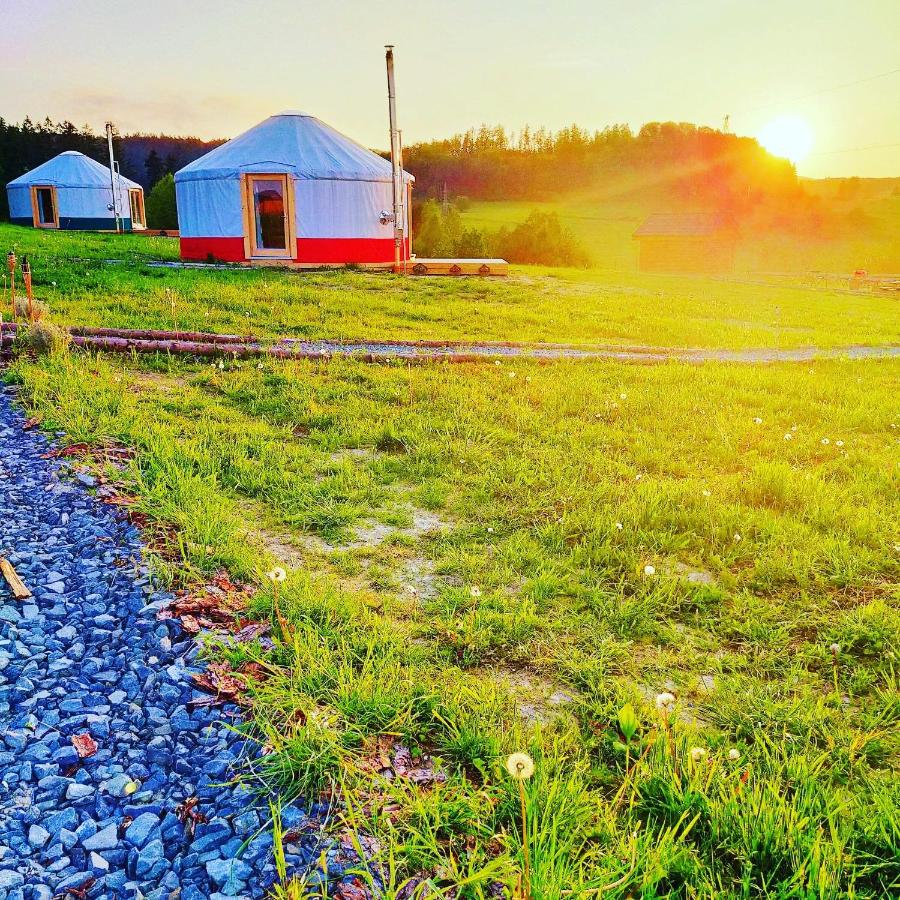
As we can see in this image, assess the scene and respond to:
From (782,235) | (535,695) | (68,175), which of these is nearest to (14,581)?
(535,695)

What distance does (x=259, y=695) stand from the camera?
1.78 metres

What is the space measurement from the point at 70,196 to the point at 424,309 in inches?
943

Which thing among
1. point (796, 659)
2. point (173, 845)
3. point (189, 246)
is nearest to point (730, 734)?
point (796, 659)

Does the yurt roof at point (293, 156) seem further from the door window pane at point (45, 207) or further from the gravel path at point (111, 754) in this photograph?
the door window pane at point (45, 207)

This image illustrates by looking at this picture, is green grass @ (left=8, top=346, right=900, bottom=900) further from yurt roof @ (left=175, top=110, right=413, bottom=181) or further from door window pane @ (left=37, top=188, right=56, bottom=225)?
door window pane @ (left=37, top=188, right=56, bottom=225)

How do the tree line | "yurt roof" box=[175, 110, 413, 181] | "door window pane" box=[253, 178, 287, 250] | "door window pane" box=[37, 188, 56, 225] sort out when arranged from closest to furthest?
"yurt roof" box=[175, 110, 413, 181] → "door window pane" box=[253, 178, 287, 250] → "door window pane" box=[37, 188, 56, 225] → the tree line

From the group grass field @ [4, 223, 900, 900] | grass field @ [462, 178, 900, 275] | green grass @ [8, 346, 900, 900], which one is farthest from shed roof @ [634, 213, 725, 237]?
green grass @ [8, 346, 900, 900]

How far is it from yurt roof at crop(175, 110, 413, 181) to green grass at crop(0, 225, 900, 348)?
246 cm

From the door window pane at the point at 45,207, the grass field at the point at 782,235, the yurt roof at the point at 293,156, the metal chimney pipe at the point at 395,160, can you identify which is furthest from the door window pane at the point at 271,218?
the grass field at the point at 782,235

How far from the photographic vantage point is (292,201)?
49.0ft

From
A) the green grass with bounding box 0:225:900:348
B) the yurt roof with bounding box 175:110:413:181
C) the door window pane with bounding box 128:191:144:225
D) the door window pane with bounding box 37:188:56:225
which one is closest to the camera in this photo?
the green grass with bounding box 0:225:900:348

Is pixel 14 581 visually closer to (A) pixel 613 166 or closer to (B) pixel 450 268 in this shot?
(B) pixel 450 268

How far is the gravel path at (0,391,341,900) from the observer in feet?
4.36

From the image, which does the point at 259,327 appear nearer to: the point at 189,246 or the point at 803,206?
the point at 189,246
